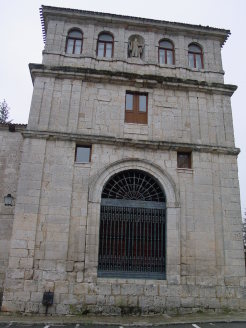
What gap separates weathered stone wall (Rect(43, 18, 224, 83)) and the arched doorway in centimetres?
481

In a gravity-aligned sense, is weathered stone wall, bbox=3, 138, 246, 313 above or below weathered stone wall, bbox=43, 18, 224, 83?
below

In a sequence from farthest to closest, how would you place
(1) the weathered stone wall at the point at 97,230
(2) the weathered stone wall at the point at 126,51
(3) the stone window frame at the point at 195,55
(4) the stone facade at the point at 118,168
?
1. (3) the stone window frame at the point at 195,55
2. (2) the weathered stone wall at the point at 126,51
3. (4) the stone facade at the point at 118,168
4. (1) the weathered stone wall at the point at 97,230

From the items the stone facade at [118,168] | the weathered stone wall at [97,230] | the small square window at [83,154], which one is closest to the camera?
the weathered stone wall at [97,230]

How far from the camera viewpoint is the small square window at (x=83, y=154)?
11930mm

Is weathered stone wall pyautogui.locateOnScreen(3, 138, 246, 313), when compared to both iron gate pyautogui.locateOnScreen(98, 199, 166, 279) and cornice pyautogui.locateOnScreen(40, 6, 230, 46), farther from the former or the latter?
cornice pyautogui.locateOnScreen(40, 6, 230, 46)

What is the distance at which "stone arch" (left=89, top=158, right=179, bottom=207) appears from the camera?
1145cm

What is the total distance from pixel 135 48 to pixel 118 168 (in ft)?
19.0

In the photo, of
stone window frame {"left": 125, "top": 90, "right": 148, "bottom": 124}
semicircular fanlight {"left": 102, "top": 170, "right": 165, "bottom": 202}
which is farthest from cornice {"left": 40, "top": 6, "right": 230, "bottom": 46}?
semicircular fanlight {"left": 102, "top": 170, "right": 165, "bottom": 202}

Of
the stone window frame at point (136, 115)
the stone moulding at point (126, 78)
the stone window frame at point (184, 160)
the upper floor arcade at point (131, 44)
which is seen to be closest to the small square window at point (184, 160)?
the stone window frame at point (184, 160)

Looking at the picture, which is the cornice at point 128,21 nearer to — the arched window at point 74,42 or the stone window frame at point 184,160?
the arched window at point 74,42

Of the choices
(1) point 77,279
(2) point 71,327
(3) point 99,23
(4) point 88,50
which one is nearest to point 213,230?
(1) point 77,279

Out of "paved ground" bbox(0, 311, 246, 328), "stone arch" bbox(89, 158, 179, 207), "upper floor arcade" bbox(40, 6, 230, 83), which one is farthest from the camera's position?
"upper floor arcade" bbox(40, 6, 230, 83)

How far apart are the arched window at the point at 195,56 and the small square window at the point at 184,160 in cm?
432

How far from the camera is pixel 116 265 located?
1086cm
